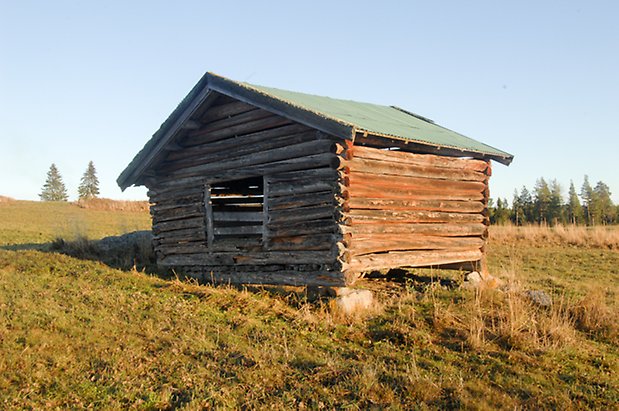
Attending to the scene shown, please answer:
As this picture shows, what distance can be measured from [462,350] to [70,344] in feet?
16.9

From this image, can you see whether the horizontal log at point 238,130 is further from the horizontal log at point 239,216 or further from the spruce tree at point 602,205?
the spruce tree at point 602,205

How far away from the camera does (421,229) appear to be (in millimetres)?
10969

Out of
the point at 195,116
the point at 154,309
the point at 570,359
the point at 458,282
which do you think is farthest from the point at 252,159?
the point at 570,359

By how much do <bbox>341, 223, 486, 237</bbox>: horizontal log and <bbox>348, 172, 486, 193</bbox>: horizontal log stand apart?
824mm

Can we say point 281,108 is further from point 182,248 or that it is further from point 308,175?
point 182,248

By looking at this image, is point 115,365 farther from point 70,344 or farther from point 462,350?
point 462,350

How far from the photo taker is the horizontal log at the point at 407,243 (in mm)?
9613

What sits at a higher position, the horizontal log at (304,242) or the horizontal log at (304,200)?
the horizontal log at (304,200)

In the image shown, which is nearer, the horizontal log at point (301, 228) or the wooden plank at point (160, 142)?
the horizontal log at point (301, 228)

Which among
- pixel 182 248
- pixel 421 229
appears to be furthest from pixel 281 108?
pixel 182 248

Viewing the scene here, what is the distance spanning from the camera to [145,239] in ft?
50.8

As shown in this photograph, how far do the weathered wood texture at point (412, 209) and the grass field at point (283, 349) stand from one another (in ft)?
3.54

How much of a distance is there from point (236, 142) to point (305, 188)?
8.02ft

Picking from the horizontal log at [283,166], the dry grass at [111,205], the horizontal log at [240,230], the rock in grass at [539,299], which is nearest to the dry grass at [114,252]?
the horizontal log at [240,230]
